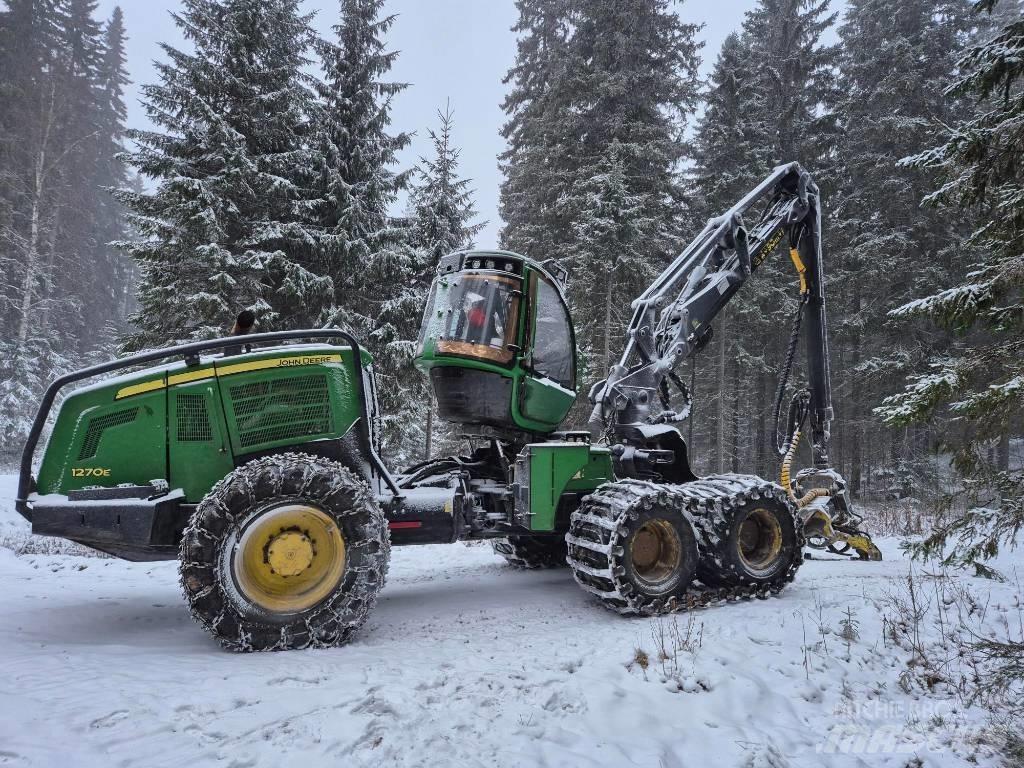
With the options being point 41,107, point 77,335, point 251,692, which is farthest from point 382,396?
point 77,335

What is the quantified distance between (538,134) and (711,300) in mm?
15935

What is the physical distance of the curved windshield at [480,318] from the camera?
595 cm

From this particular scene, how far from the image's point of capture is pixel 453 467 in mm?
6574

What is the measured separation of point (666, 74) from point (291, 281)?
14583 mm

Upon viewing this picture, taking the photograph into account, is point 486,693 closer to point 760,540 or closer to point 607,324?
point 760,540

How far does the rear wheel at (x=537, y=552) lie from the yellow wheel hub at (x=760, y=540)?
2.31 m

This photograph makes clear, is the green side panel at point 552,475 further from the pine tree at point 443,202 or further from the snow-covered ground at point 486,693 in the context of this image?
the pine tree at point 443,202

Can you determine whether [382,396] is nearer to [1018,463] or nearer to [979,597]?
[979,597]

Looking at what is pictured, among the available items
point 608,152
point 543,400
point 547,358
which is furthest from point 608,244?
point 543,400

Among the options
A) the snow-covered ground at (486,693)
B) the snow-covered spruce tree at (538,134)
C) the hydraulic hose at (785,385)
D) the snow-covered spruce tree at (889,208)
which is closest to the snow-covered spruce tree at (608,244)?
the snow-covered spruce tree at (538,134)

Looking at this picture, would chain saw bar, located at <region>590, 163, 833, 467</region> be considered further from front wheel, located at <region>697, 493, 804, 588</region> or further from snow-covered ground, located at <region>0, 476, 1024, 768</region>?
snow-covered ground, located at <region>0, 476, 1024, 768</region>

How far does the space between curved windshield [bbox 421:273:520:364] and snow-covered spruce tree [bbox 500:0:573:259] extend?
45.2ft

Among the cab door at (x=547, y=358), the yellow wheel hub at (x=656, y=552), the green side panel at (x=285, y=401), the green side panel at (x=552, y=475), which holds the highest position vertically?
the cab door at (x=547, y=358)

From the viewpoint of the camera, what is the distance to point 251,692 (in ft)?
10.5
